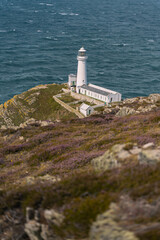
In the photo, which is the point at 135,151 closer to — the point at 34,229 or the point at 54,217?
the point at 54,217

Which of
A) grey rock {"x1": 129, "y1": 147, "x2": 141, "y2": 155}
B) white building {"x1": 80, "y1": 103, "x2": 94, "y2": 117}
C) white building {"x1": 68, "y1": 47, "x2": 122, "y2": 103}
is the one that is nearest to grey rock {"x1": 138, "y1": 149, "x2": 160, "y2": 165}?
grey rock {"x1": 129, "y1": 147, "x2": 141, "y2": 155}

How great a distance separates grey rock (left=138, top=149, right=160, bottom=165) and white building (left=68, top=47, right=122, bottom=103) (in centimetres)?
5584

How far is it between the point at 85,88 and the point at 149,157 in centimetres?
6213

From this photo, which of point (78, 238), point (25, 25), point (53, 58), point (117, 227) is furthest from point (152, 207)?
point (25, 25)

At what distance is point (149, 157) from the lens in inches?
374

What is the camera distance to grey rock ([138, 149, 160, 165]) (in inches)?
369

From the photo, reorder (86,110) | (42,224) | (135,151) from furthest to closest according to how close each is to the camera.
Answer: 1. (86,110)
2. (135,151)
3. (42,224)

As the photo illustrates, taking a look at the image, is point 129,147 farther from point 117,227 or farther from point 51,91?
point 51,91

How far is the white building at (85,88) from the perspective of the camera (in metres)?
66.0

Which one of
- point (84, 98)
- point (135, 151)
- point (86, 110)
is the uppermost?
point (135, 151)

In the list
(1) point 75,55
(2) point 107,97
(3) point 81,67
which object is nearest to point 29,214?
(2) point 107,97

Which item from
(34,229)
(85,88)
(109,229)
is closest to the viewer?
(109,229)

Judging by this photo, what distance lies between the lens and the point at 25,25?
18638cm

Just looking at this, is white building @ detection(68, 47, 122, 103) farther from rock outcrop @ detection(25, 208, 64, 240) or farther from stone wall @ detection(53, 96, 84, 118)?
rock outcrop @ detection(25, 208, 64, 240)
